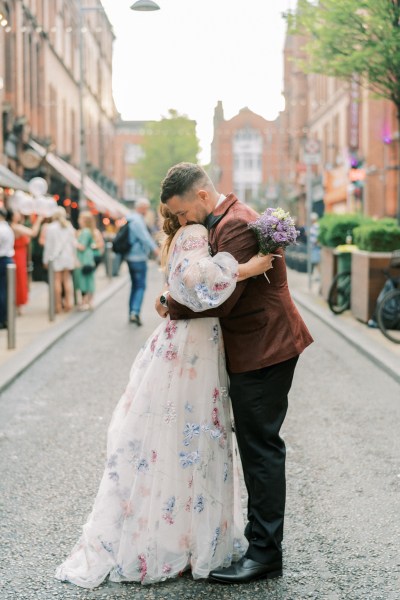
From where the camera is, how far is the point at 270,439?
3.73 meters

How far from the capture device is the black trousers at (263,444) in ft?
12.1

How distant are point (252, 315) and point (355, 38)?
41.1ft

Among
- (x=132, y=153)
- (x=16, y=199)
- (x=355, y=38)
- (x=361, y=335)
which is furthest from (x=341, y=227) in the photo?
(x=132, y=153)

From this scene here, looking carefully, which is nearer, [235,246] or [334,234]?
[235,246]

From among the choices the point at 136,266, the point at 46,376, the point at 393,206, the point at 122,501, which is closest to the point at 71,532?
the point at 122,501

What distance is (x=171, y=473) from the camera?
12.2 feet

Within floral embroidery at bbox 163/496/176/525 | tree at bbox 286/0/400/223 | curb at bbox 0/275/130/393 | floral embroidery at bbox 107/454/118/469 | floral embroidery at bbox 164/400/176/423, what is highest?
tree at bbox 286/0/400/223

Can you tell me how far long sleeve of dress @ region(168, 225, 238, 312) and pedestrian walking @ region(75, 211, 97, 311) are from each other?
12111mm

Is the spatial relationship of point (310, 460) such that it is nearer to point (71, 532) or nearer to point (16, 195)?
point (71, 532)

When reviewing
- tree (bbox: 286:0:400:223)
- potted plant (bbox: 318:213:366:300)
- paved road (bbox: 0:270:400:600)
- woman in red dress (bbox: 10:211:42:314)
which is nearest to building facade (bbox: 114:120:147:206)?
potted plant (bbox: 318:213:366:300)

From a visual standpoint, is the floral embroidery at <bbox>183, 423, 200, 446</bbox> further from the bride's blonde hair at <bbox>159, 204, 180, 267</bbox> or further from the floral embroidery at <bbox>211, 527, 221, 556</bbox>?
the bride's blonde hair at <bbox>159, 204, 180, 267</bbox>

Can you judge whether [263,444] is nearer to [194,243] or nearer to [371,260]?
[194,243]

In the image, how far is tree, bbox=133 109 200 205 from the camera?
66750mm

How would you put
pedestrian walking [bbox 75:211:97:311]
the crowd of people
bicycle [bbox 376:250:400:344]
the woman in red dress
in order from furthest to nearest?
pedestrian walking [bbox 75:211:97:311] → the crowd of people → the woman in red dress → bicycle [bbox 376:250:400:344]
